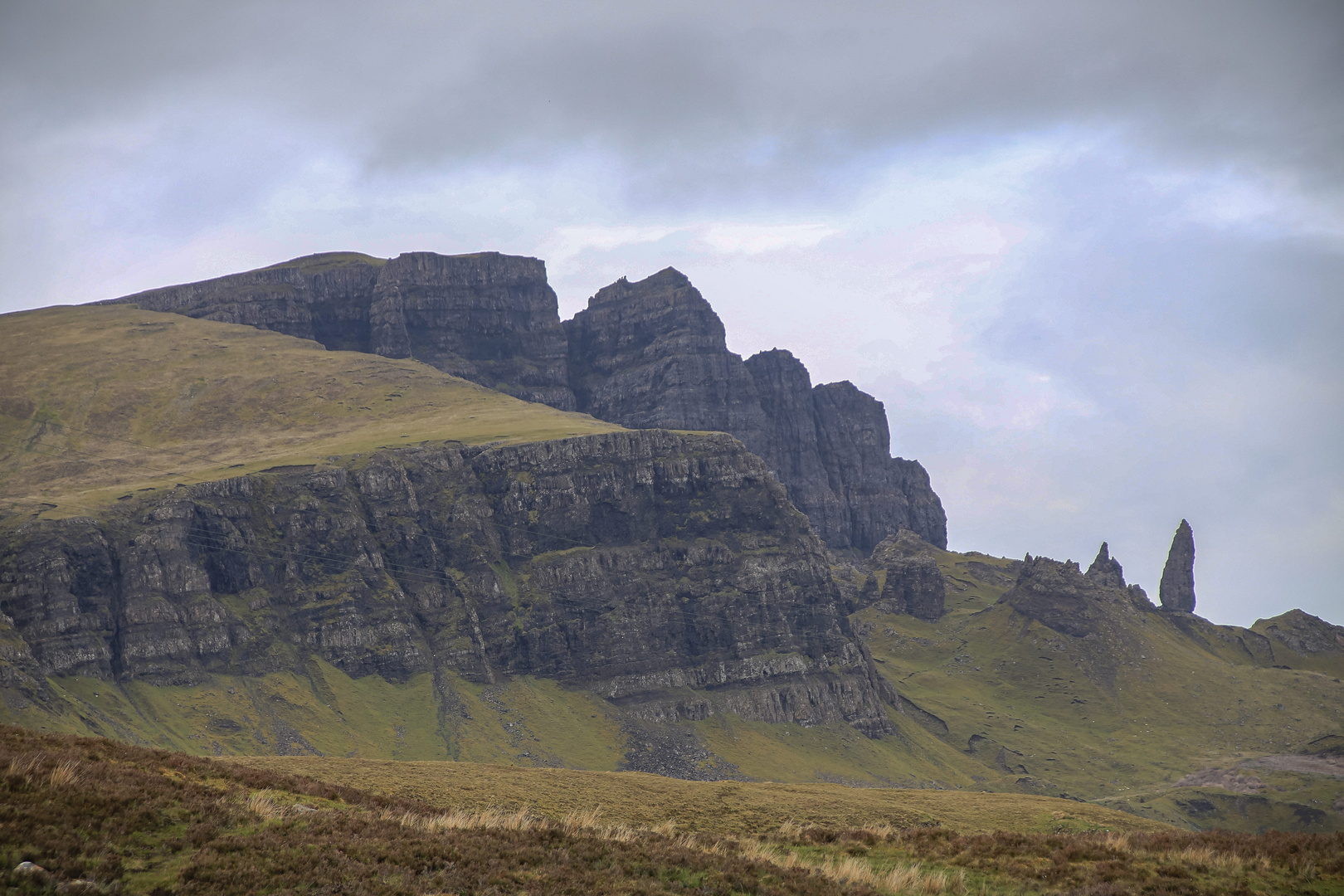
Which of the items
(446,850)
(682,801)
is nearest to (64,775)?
(446,850)

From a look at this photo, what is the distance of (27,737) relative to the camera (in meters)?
41.7

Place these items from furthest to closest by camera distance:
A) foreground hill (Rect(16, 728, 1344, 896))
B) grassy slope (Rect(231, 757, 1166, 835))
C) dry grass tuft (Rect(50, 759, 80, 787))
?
1. grassy slope (Rect(231, 757, 1166, 835))
2. dry grass tuft (Rect(50, 759, 80, 787))
3. foreground hill (Rect(16, 728, 1344, 896))

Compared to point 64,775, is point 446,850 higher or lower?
lower

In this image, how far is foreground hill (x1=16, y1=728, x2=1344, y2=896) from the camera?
30078 millimetres

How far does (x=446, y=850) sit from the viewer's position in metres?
34.0

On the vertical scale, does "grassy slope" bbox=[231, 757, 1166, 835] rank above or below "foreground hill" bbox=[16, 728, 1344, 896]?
below

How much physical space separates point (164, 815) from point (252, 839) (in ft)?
11.4

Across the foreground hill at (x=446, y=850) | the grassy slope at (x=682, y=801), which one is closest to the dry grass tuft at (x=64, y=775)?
the foreground hill at (x=446, y=850)

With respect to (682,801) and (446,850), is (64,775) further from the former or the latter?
(682,801)

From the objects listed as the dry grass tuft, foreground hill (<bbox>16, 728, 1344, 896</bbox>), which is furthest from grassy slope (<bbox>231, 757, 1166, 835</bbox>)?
the dry grass tuft

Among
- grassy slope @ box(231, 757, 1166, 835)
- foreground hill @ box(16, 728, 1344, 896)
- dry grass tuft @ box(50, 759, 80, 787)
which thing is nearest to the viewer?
foreground hill @ box(16, 728, 1344, 896)

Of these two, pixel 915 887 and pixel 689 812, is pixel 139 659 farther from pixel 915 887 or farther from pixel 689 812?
pixel 915 887

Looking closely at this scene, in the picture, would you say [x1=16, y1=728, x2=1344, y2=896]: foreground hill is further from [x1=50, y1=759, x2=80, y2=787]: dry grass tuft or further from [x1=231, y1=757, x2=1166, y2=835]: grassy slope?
[x1=231, y1=757, x2=1166, y2=835]: grassy slope

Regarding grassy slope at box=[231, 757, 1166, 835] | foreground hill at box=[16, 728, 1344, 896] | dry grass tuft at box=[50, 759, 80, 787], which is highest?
dry grass tuft at box=[50, 759, 80, 787]
